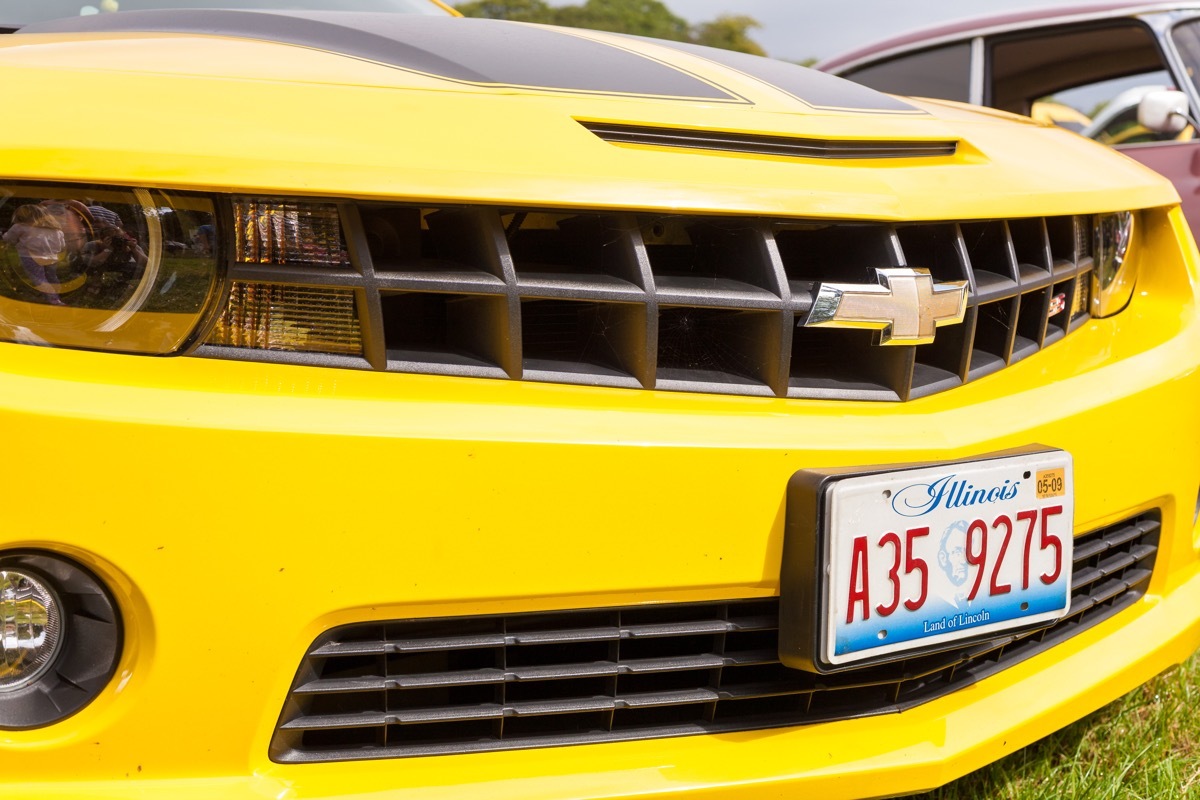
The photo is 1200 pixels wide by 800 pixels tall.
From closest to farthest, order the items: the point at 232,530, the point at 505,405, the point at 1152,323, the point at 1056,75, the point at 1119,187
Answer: the point at 232,530 → the point at 505,405 → the point at 1119,187 → the point at 1152,323 → the point at 1056,75

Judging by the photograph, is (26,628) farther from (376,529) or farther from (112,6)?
(112,6)

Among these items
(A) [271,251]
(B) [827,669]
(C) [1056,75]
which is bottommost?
(B) [827,669]

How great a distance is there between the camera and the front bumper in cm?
111

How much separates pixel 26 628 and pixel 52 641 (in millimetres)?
29

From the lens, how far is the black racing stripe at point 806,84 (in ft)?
5.55

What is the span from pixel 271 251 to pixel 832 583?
752mm

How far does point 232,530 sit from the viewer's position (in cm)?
113

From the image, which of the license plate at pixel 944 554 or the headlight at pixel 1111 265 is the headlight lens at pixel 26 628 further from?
the headlight at pixel 1111 265

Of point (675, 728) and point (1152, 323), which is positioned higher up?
point (1152, 323)

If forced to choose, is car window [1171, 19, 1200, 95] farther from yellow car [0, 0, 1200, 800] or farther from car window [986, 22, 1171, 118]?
yellow car [0, 0, 1200, 800]

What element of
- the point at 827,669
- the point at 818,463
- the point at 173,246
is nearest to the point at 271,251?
the point at 173,246

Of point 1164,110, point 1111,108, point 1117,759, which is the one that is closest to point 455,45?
point 1117,759

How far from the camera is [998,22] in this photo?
14.5 feet

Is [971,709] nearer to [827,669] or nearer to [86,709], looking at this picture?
[827,669]
